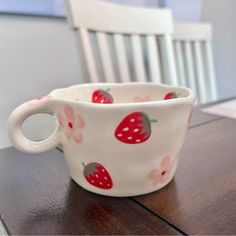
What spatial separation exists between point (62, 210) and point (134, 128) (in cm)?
12

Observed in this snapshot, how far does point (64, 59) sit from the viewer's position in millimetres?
1072

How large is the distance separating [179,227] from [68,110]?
0.16 metres

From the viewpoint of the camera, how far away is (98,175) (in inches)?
11.7

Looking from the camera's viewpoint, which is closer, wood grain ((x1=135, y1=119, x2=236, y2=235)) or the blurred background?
wood grain ((x1=135, y1=119, x2=236, y2=235))

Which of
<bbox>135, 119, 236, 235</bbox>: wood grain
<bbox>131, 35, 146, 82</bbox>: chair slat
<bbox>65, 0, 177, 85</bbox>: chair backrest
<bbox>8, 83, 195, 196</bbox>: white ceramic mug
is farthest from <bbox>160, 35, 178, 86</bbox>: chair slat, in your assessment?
<bbox>8, 83, 195, 196</bbox>: white ceramic mug

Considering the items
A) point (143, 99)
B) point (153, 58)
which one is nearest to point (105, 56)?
point (153, 58)

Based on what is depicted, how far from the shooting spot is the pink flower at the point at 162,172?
302 millimetres

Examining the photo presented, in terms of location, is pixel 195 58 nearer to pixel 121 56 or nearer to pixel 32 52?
pixel 121 56

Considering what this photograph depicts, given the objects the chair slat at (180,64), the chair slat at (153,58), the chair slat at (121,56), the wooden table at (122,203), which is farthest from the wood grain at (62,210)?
the chair slat at (180,64)

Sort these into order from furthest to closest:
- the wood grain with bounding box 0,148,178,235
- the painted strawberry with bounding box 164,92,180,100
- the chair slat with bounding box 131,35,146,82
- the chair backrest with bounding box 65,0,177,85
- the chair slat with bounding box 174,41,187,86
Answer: the chair slat with bounding box 174,41,187,86
the chair slat with bounding box 131,35,146,82
the chair backrest with bounding box 65,0,177,85
the painted strawberry with bounding box 164,92,180,100
the wood grain with bounding box 0,148,178,235

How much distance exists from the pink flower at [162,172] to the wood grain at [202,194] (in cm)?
1

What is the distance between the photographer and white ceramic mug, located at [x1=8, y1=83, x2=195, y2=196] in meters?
0.27

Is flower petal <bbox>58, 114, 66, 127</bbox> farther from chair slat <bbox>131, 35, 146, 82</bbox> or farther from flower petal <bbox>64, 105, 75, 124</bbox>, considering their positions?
chair slat <bbox>131, 35, 146, 82</bbox>

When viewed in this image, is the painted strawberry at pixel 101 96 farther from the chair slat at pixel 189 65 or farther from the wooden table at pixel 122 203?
the chair slat at pixel 189 65
